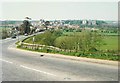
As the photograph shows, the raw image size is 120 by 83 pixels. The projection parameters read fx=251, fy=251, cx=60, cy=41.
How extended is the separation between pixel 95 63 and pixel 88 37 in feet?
42.9

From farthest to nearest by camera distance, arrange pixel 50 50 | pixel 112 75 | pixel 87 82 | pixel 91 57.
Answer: pixel 50 50 < pixel 91 57 < pixel 112 75 < pixel 87 82

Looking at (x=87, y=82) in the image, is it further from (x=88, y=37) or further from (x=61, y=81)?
(x=88, y=37)

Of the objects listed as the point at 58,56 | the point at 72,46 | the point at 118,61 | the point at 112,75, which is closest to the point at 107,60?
the point at 118,61

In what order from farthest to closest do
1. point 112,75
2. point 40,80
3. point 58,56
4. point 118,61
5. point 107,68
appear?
point 58,56
point 118,61
point 107,68
point 112,75
point 40,80

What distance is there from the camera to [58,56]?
22.5 meters

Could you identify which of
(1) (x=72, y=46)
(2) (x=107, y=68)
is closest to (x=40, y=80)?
(2) (x=107, y=68)

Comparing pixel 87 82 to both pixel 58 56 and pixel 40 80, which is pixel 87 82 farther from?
pixel 58 56

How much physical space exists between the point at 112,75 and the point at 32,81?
413 cm

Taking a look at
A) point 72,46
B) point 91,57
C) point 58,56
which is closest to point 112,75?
point 91,57

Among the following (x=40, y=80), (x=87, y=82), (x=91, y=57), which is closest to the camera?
(x=87, y=82)

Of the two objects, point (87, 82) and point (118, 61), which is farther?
point (118, 61)

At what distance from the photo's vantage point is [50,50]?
26.7 m

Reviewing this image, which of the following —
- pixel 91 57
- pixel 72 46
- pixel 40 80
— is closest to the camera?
pixel 40 80

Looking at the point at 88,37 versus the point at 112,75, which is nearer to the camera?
the point at 112,75
